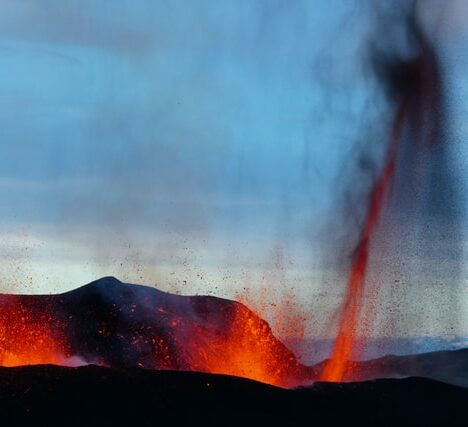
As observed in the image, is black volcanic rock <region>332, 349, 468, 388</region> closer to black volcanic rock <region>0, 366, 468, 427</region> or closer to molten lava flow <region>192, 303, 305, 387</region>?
molten lava flow <region>192, 303, 305, 387</region>

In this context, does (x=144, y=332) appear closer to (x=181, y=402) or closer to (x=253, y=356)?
(x=253, y=356)

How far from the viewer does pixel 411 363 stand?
6562 centimetres

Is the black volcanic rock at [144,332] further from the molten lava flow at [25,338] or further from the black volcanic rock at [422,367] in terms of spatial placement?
the black volcanic rock at [422,367]

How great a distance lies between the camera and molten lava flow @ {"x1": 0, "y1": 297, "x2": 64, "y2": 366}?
166 feet

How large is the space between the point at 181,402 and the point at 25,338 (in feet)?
53.5

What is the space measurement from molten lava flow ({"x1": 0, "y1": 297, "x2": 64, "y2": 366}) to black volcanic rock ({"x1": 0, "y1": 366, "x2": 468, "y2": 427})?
895 centimetres

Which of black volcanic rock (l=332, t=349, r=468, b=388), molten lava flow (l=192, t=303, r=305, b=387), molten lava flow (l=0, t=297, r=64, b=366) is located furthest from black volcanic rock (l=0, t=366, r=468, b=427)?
black volcanic rock (l=332, t=349, r=468, b=388)

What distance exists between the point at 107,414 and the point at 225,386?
4.60 m

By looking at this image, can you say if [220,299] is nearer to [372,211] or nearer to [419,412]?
[372,211]

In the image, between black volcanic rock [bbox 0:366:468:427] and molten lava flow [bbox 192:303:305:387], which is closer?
black volcanic rock [bbox 0:366:468:427]

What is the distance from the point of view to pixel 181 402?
39688mm

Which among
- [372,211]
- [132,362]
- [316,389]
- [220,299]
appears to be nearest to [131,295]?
[220,299]

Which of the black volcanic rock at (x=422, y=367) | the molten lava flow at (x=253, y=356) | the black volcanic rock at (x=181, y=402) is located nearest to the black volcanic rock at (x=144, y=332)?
the molten lava flow at (x=253, y=356)

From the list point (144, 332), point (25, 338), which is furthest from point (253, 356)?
point (25, 338)
